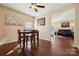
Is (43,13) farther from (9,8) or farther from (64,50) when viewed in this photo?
(64,50)

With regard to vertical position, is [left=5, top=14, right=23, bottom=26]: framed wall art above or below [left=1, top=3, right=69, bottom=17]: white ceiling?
below

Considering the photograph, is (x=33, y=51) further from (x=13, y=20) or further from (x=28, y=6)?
(x=28, y=6)

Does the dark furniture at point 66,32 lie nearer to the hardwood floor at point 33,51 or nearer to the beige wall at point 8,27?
the hardwood floor at point 33,51

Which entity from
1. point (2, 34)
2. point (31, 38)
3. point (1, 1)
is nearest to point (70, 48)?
point (31, 38)

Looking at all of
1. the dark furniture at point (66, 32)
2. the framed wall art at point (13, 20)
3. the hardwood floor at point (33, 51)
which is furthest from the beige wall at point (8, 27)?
the dark furniture at point (66, 32)

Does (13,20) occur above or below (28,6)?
below

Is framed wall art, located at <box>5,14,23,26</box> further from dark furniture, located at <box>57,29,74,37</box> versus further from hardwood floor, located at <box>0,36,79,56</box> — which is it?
dark furniture, located at <box>57,29,74,37</box>

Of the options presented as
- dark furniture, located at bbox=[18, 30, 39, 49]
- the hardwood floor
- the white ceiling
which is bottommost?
the hardwood floor

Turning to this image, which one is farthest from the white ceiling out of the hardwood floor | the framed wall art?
the hardwood floor

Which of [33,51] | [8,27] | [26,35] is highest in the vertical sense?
[8,27]

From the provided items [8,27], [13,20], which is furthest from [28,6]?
[8,27]

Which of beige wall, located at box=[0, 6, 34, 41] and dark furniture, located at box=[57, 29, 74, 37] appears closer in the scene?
beige wall, located at box=[0, 6, 34, 41]

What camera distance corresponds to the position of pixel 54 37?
89.5 inches

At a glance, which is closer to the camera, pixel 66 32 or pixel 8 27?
pixel 8 27
